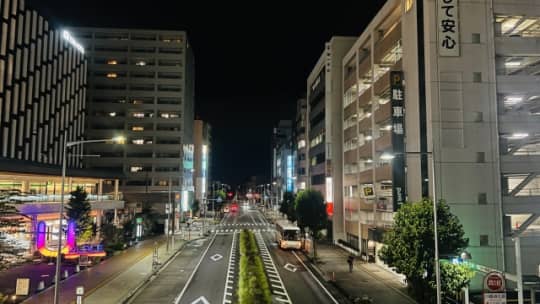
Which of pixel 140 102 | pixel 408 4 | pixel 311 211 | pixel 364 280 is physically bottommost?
pixel 364 280

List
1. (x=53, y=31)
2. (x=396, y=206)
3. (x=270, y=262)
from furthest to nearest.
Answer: (x=53, y=31)
(x=270, y=262)
(x=396, y=206)

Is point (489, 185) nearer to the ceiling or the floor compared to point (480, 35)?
nearer to the floor

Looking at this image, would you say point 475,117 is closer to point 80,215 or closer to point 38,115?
point 80,215

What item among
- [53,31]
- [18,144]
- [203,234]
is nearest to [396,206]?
[203,234]

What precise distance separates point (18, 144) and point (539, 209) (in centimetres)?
6221

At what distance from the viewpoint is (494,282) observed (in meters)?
17.1

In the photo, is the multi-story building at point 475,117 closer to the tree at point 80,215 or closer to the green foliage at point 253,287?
the green foliage at point 253,287

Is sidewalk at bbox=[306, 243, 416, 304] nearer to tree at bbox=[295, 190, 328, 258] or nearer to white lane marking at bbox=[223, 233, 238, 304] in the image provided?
tree at bbox=[295, 190, 328, 258]

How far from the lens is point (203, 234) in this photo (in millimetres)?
71562

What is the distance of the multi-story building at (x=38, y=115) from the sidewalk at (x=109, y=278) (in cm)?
820

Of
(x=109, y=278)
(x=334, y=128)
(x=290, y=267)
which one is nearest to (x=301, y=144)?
(x=334, y=128)

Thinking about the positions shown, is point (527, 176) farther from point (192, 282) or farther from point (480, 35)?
point (192, 282)

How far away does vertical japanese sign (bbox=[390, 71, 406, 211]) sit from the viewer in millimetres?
33469

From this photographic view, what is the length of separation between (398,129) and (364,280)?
41.5 feet
